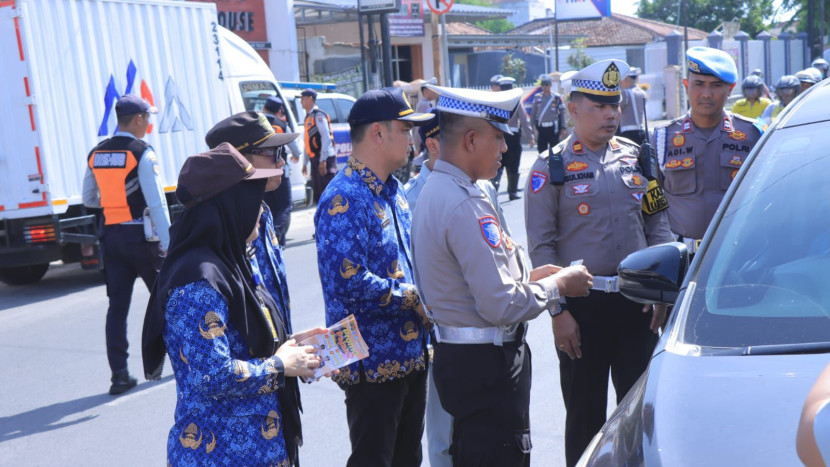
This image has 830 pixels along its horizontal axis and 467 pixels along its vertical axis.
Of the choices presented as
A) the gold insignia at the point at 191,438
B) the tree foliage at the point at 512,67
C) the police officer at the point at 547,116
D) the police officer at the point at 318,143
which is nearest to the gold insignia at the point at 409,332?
the gold insignia at the point at 191,438

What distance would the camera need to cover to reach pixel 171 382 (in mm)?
6352

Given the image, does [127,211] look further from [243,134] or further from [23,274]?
[23,274]

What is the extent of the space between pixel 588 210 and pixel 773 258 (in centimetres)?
136

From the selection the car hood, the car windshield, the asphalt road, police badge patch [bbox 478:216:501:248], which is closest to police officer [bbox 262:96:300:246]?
the asphalt road

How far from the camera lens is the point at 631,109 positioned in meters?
12.8

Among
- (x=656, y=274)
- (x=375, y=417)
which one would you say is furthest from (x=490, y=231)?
(x=375, y=417)

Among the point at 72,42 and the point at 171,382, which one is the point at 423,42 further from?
the point at 171,382

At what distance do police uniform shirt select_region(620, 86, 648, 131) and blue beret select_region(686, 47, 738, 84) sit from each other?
311 inches

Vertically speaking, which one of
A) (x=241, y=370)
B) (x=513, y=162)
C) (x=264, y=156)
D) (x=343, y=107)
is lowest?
(x=513, y=162)

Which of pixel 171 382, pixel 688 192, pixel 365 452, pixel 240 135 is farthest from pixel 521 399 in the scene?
pixel 171 382

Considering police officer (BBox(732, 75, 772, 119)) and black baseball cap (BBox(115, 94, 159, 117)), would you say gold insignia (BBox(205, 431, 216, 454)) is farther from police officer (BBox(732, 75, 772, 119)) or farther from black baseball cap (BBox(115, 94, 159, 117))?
police officer (BBox(732, 75, 772, 119))

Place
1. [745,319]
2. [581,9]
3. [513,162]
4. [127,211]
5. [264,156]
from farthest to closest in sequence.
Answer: [581,9]
[513,162]
[127,211]
[264,156]
[745,319]

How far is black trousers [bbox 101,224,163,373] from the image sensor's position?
618cm

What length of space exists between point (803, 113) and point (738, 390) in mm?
1396
